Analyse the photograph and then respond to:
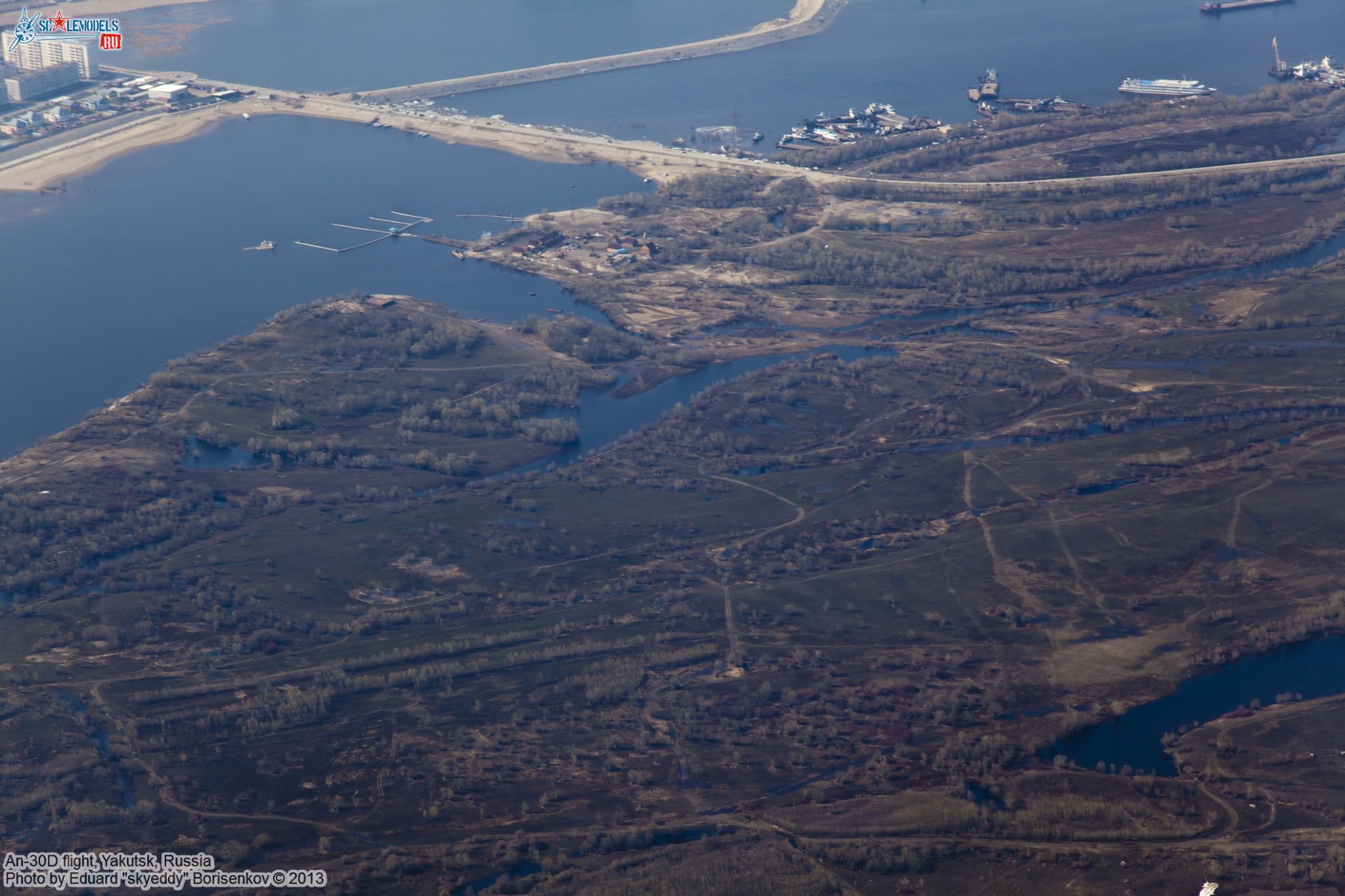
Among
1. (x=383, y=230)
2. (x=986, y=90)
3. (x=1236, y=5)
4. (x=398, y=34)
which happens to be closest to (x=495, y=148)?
(x=383, y=230)

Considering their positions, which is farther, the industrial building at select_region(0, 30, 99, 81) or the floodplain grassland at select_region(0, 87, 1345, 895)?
the industrial building at select_region(0, 30, 99, 81)

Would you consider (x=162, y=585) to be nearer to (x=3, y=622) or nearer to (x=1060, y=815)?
(x=3, y=622)

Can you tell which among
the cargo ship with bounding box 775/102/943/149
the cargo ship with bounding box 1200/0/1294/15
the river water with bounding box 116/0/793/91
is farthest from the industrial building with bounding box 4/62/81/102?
the cargo ship with bounding box 1200/0/1294/15

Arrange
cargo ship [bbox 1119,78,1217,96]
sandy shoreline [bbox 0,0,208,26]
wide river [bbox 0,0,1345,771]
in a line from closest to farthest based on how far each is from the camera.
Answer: wide river [bbox 0,0,1345,771]
cargo ship [bbox 1119,78,1217,96]
sandy shoreline [bbox 0,0,208,26]

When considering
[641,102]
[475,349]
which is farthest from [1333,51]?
[475,349]

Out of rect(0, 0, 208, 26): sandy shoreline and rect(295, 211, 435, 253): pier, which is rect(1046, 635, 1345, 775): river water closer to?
rect(295, 211, 435, 253): pier

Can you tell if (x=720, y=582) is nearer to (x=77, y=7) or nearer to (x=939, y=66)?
(x=939, y=66)
